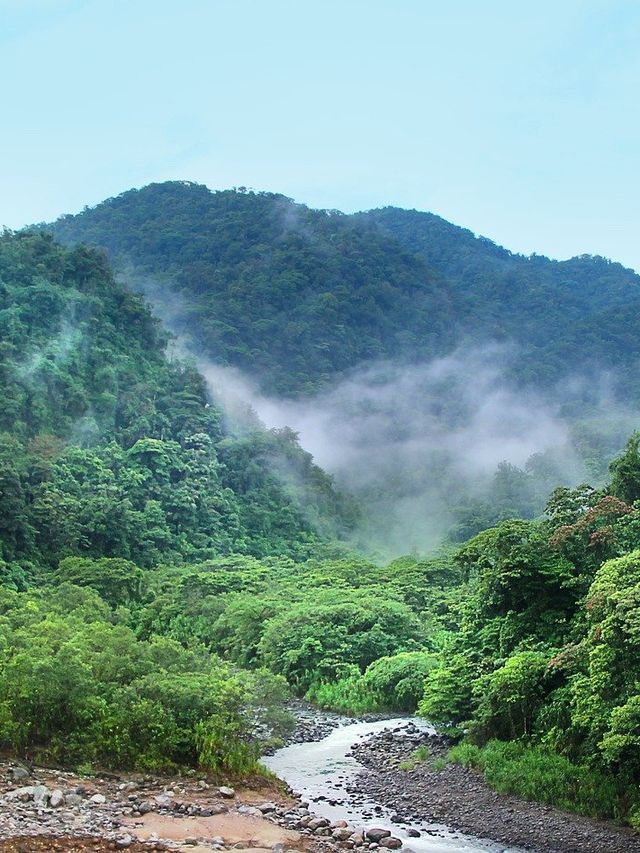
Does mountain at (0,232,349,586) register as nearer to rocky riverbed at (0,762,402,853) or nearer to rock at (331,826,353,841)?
rocky riverbed at (0,762,402,853)

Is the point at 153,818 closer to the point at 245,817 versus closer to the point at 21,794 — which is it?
the point at 245,817

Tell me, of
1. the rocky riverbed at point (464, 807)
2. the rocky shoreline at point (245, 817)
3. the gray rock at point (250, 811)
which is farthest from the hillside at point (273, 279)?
the gray rock at point (250, 811)

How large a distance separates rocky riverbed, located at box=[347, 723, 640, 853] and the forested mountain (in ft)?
283

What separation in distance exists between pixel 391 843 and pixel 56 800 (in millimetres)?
6076

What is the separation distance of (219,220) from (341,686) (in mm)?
117529

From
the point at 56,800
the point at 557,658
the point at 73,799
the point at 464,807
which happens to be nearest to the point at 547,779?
the point at 464,807

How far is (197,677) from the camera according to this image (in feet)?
71.5

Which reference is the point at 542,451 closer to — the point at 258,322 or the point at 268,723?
the point at 258,322

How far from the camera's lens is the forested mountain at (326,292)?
11925 cm

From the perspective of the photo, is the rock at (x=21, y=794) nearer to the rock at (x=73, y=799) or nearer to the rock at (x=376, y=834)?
the rock at (x=73, y=799)

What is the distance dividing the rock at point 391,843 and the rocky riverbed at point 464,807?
133 cm

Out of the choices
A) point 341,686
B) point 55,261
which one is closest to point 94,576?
point 341,686

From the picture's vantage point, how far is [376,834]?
1747 centimetres

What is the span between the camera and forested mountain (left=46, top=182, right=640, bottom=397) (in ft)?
391
